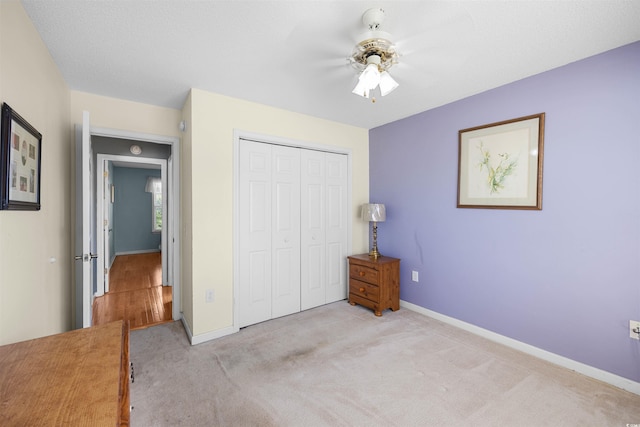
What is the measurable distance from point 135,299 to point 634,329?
5007 mm

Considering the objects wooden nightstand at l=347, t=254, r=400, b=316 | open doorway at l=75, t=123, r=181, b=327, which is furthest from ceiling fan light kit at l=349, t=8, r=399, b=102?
wooden nightstand at l=347, t=254, r=400, b=316

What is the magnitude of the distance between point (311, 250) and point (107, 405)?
8.80 ft

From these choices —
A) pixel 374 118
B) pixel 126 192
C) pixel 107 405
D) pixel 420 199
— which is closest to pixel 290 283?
pixel 420 199

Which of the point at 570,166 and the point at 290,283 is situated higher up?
the point at 570,166

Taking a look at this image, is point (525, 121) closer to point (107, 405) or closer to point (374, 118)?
point (374, 118)

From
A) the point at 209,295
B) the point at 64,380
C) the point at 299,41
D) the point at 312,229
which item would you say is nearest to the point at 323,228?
the point at 312,229

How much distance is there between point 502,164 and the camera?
8.30 feet

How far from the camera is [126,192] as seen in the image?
23.2ft

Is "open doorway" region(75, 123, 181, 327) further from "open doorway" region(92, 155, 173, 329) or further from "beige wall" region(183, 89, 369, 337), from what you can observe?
"beige wall" region(183, 89, 369, 337)

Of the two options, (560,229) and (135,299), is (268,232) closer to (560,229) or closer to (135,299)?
(135,299)

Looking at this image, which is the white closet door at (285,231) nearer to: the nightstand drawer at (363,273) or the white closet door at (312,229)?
the white closet door at (312,229)

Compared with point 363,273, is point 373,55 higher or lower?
higher

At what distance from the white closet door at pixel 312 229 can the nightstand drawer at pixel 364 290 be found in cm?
37

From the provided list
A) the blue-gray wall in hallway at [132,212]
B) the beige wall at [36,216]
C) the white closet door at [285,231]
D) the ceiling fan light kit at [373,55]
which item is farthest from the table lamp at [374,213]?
the blue-gray wall in hallway at [132,212]
